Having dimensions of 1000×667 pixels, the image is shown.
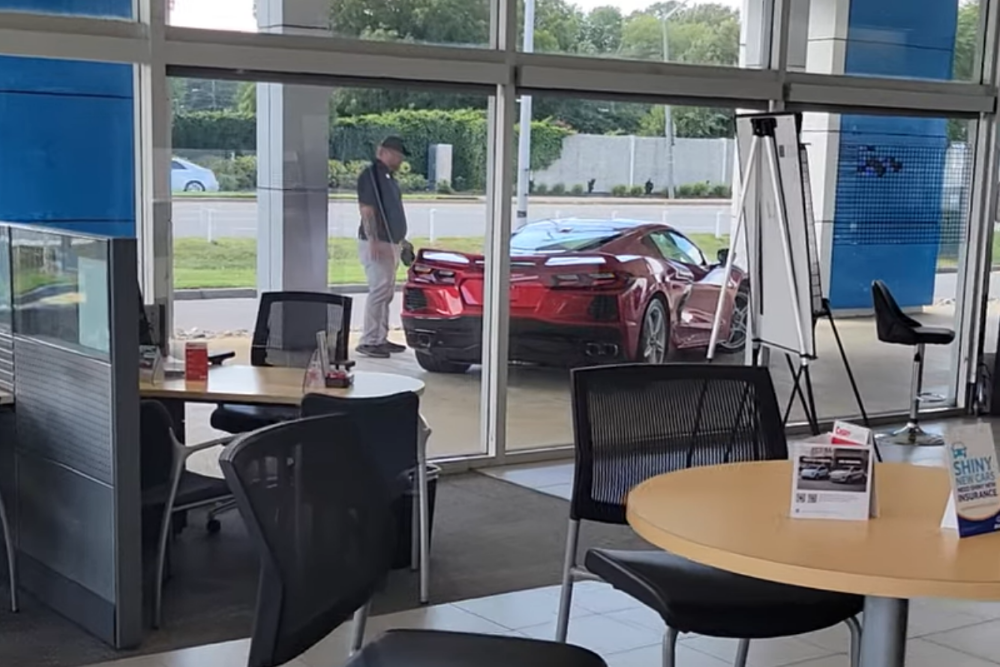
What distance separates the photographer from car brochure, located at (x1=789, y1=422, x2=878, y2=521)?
255cm

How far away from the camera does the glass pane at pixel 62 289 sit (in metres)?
3.92

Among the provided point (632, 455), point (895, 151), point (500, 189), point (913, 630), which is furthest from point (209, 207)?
point (895, 151)

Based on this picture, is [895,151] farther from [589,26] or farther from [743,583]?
[743,583]

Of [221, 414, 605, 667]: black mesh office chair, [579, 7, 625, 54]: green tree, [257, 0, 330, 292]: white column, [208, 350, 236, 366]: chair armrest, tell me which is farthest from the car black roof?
[221, 414, 605, 667]: black mesh office chair

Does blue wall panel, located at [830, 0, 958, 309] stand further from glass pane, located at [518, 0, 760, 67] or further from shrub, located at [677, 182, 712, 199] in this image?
shrub, located at [677, 182, 712, 199]

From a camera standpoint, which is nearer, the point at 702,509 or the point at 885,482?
the point at 702,509

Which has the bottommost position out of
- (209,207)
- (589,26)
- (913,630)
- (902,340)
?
(913,630)

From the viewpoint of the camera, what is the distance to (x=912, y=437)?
7.57 metres

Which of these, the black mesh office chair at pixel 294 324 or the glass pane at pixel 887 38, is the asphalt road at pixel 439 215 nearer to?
the black mesh office chair at pixel 294 324

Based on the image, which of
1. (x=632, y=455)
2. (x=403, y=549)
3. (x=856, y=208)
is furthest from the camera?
(x=856, y=208)

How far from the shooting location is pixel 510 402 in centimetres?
686

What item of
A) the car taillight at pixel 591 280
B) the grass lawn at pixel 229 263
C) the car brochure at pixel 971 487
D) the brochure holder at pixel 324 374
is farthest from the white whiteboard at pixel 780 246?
the car brochure at pixel 971 487

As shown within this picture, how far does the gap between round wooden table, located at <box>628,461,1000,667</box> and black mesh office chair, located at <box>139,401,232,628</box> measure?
6.61 feet

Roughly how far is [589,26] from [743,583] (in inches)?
169
